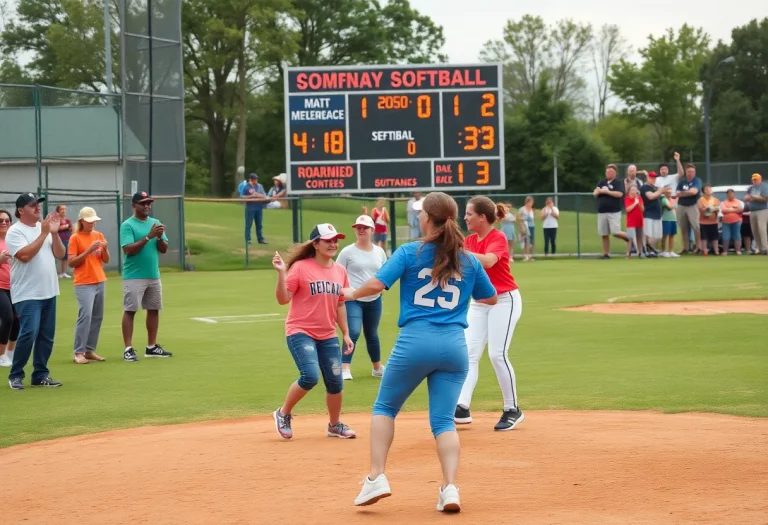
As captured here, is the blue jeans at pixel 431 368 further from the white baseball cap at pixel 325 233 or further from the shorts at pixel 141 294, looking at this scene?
the shorts at pixel 141 294

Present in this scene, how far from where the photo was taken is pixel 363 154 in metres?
29.4

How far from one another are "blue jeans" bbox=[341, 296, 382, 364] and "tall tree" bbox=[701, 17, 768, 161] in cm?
6923

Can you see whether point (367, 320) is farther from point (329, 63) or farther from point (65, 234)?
point (329, 63)

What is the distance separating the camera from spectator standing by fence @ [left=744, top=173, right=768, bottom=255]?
102 ft

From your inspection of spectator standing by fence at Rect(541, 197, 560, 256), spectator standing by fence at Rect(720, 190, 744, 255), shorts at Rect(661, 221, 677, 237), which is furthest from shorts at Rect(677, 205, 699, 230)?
spectator standing by fence at Rect(541, 197, 560, 256)

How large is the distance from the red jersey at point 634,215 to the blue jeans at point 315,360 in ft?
76.5

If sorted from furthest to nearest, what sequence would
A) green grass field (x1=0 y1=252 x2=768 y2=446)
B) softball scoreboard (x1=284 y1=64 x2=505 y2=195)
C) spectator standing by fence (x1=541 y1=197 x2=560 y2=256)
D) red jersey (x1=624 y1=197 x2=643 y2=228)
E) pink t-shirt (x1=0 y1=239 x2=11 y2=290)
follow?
spectator standing by fence (x1=541 y1=197 x2=560 y2=256) < red jersey (x1=624 y1=197 x2=643 y2=228) < softball scoreboard (x1=284 y1=64 x2=505 y2=195) < pink t-shirt (x1=0 y1=239 x2=11 y2=290) < green grass field (x1=0 y1=252 x2=768 y2=446)

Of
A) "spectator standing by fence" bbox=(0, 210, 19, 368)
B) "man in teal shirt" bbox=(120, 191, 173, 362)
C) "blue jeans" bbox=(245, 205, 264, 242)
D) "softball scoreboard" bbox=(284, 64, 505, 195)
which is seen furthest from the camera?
"blue jeans" bbox=(245, 205, 264, 242)

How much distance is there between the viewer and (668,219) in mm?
31969

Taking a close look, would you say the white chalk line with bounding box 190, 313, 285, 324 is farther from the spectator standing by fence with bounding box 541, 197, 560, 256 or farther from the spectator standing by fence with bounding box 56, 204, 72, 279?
the spectator standing by fence with bounding box 541, 197, 560, 256

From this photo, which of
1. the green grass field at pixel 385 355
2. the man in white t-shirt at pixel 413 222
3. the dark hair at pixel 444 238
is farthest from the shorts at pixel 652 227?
the dark hair at pixel 444 238

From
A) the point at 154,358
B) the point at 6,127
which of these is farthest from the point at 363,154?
the point at 154,358

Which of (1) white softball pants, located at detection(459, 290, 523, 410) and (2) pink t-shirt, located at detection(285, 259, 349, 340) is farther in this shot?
(1) white softball pants, located at detection(459, 290, 523, 410)

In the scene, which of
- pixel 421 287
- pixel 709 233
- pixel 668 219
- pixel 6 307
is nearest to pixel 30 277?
pixel 6 307
